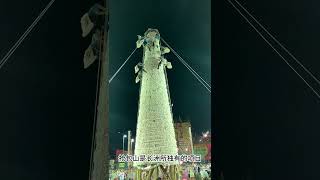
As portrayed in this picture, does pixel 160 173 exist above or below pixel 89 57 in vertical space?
below

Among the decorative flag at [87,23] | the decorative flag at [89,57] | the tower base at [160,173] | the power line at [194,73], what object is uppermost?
the power line at [194,73]

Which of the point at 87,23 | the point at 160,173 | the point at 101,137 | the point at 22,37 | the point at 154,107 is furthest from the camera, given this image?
the point at 154,107

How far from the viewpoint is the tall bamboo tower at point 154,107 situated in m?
5.79

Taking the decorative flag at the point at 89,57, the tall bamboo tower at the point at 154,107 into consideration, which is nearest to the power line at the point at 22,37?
the decorative flag at the point at 89,57

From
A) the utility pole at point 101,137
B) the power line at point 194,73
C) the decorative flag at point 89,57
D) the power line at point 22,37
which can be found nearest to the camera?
the utility pole at point 101,137

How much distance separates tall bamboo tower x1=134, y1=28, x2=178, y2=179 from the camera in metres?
5.79

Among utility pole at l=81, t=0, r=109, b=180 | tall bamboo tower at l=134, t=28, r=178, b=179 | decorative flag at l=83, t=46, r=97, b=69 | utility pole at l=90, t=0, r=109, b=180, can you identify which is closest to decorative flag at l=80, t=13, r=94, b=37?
utility pole at l=81, t=0, r=109, b=180

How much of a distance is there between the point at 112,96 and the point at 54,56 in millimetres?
2988

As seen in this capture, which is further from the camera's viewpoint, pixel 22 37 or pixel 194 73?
pixel 194 73

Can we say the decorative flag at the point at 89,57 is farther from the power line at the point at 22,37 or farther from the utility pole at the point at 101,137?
the power line at the point at 22,37

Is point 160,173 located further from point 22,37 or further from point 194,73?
point 22,37

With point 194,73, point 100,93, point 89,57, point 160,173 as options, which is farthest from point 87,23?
point 194,73

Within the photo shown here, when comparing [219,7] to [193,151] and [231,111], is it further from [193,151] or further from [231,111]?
[193,151]

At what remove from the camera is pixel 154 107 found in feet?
19.7
